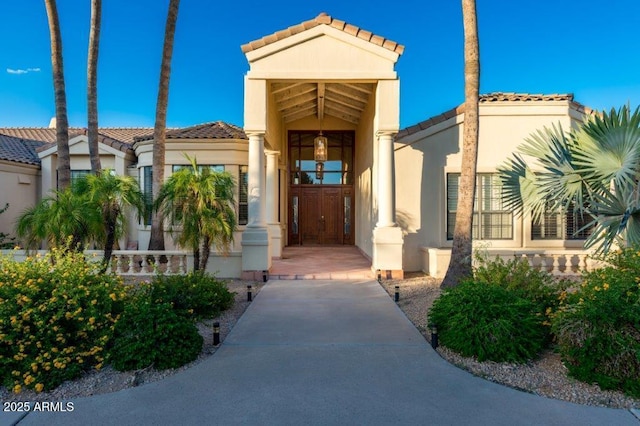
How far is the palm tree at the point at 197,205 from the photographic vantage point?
7.60 m

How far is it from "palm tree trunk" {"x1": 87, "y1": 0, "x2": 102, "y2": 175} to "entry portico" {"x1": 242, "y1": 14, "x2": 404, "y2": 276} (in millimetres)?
4817

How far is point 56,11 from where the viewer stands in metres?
10.4

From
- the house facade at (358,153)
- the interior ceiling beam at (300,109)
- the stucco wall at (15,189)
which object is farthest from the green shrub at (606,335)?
the stucco wall at (15,189)

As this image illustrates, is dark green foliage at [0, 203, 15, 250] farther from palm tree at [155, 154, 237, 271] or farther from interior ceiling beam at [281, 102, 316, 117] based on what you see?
interior ceiling beam at [281, 102, 316, 117]

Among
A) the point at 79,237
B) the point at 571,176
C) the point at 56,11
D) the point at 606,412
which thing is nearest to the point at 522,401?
the point at 606,412

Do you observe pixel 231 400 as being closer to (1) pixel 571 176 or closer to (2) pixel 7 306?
(2) pixel 7 306

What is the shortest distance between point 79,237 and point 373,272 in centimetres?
642

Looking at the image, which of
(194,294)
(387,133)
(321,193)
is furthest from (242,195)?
(194,294)

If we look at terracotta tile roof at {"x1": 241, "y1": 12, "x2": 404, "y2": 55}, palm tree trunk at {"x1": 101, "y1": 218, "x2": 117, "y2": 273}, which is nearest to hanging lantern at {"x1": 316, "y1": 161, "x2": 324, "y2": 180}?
terracotta tile roof at {"x1": 241, "y1": 12, "x2": 404, "y2": 55}

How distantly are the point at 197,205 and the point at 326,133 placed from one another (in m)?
9.22

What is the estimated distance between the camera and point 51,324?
4152 millimetres

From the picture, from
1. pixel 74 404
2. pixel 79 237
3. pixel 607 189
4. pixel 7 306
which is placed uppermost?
pixel 607 189

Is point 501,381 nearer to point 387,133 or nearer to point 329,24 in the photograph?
point 387,133

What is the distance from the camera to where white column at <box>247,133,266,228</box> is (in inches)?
374
